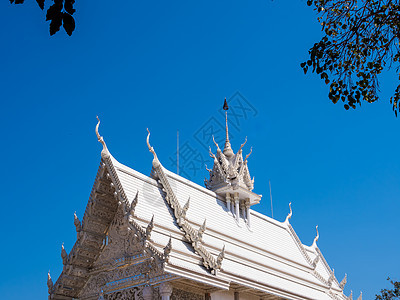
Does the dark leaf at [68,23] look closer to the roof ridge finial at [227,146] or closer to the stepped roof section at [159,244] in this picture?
the stepped roof section at [159,244]

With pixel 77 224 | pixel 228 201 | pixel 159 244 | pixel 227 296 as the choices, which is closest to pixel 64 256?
pixel 77 224

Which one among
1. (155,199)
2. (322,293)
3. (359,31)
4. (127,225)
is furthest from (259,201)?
(359,31)

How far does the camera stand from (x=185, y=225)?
1502 centimetres

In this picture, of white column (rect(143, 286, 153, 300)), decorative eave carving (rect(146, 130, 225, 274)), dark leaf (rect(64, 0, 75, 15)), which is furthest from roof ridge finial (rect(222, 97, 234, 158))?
dark leaf (rect(64, 0, 75, 15))

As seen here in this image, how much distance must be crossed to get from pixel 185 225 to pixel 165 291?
2.67 meters

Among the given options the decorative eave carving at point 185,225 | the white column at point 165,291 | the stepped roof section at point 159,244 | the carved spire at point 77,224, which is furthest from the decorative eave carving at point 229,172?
the white column at point 165,291

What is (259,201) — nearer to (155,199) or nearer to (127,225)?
(155,199)

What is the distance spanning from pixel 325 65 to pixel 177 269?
6.68 metres

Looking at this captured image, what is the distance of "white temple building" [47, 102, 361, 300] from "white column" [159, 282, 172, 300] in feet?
0.07

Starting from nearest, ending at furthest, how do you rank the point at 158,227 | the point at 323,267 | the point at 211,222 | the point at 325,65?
the point at 325,65 → the point at 158,227 → the point at 211,222 → the point at 323,267

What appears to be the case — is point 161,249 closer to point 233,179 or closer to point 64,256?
point 64,256

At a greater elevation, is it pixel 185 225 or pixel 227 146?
pixel 227 146

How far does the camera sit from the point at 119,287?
13.9 m

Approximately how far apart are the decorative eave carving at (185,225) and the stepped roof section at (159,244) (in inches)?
1.0
